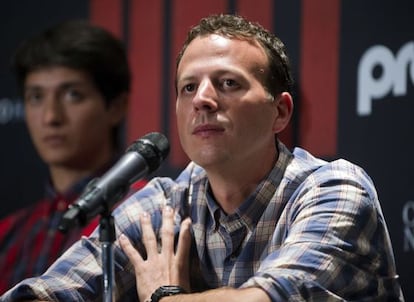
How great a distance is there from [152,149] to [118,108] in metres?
1.77

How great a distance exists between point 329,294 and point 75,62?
1.94 metres

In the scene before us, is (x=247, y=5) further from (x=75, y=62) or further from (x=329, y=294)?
(x=329, y=294)

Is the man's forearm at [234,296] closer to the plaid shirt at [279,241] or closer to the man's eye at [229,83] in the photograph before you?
the plaid shirt at [279,241]

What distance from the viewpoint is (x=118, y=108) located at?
370 cm

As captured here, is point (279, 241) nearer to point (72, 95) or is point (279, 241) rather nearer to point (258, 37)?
point (258, 37)

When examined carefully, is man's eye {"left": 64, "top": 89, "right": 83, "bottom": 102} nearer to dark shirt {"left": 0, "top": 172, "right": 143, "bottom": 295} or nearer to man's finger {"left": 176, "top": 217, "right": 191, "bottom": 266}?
dark shirt {"left": 0, "top": 172, "right": 143, "bottom": 295}

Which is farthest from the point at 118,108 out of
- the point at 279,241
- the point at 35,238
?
the point at 279,241

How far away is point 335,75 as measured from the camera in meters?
2.95

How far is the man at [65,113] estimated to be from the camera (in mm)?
3539

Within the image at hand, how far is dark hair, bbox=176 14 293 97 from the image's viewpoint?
7.45ft

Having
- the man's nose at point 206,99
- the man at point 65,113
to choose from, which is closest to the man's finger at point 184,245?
the man's nose at point 206,99

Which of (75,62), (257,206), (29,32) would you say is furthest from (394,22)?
(29,32)

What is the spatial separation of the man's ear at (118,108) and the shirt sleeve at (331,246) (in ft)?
5.35

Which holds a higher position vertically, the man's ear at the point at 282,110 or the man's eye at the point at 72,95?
the man's ear at the point at 282,110
